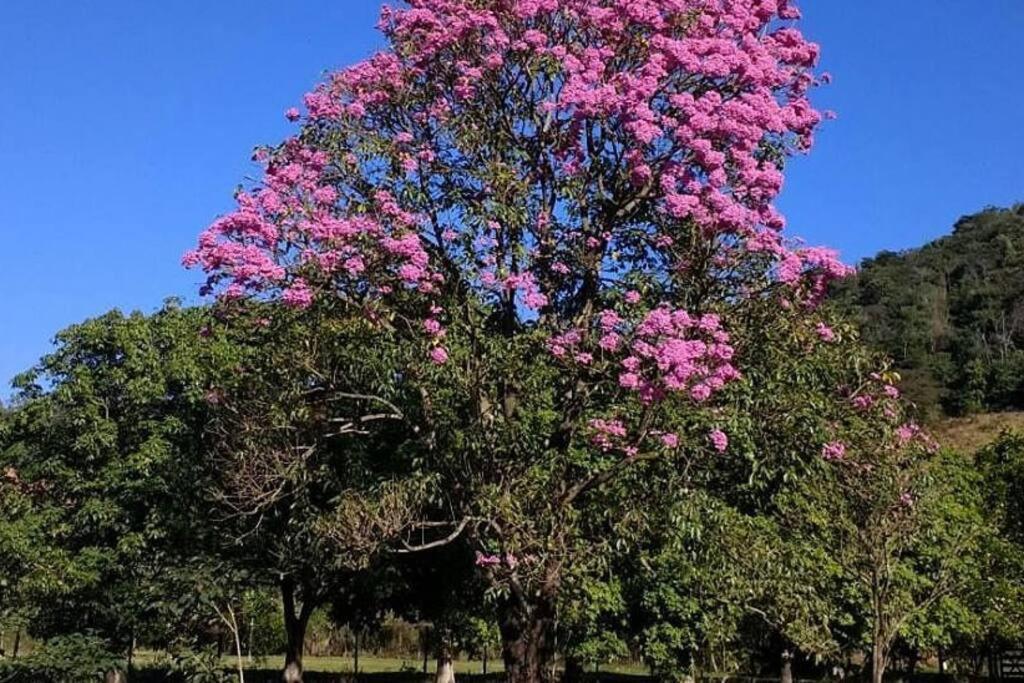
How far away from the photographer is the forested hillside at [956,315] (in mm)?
67375

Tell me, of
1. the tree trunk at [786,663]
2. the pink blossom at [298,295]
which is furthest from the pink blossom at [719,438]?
the tree trunk at [786,663]

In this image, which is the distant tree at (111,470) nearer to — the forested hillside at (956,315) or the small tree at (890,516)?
the small tree at (890,516)

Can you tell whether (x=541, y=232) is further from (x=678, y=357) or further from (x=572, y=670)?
(x=572, y=670)

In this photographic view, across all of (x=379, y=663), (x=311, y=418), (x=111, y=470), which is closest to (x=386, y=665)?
(x=379, y=663)

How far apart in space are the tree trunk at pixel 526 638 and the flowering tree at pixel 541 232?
0.12ft

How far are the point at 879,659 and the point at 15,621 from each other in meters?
18.3

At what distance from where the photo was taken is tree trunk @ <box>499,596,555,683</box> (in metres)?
13.8

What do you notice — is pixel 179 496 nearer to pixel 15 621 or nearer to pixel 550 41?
pixel 15 621

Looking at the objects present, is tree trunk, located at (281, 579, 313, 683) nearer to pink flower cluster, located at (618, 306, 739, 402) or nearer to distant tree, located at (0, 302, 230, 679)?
distant tree, located at (0, 302, 230, 679)

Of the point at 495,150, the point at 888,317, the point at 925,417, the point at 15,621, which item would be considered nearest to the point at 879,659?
the point at 495,150

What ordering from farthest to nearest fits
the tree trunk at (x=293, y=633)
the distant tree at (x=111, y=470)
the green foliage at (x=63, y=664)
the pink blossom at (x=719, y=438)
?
the tree trunk at (x=293, y=633)
the distant tree at (x=111, y=470)
the green foliage at (x=63, y=664)
the pink blossom at (x=719, y=438)

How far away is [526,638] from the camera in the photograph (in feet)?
45.3

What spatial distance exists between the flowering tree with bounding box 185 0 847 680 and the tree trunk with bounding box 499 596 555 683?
4 centimetres

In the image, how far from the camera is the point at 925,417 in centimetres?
5778
